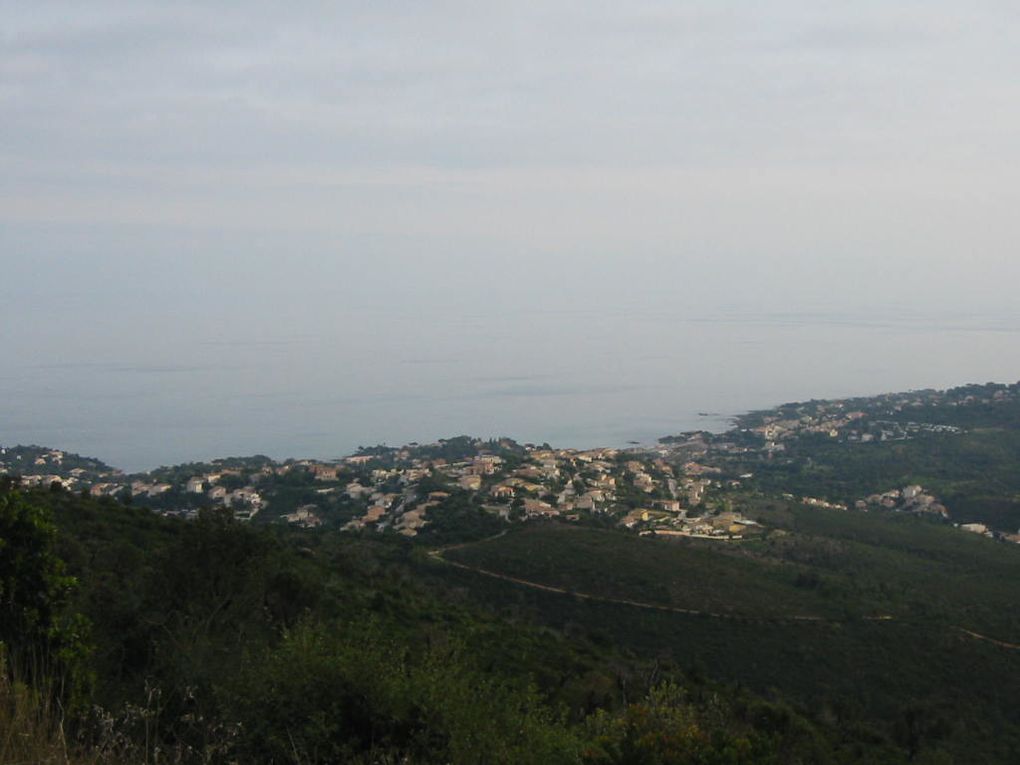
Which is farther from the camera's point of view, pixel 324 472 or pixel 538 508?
pixel 324 472

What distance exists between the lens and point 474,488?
134 feet

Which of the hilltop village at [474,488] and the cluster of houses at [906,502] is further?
the cluster of houses at [906,502]

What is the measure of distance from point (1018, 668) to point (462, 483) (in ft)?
87.5

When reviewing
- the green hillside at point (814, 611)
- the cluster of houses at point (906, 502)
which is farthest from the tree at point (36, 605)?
the cluster of houses at point (906, 502)

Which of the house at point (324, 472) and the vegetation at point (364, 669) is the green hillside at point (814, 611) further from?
the house at point (324, 472)

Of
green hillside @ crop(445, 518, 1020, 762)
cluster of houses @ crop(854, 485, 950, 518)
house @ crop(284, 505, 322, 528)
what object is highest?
green hillside @ crop(445, 518, 1020, 762)

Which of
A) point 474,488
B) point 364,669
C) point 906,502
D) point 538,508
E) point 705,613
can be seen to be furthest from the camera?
→ point 906,502

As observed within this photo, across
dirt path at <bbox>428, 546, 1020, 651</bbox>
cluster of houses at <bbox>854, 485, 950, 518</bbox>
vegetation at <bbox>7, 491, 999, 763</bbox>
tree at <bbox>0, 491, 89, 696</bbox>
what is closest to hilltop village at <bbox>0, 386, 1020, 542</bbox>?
cluster of houses at <bbox>854, 485, 950, 518</bbox>

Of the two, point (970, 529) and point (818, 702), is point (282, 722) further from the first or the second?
point (970, 529)

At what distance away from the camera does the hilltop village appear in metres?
34.7

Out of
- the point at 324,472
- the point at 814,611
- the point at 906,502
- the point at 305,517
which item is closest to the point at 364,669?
the point at 814,611

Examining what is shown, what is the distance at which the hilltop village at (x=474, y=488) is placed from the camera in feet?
114

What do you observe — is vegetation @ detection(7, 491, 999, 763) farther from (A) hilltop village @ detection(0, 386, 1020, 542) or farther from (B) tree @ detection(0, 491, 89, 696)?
(A) hilltop village @ detection(0, 386, 1020, 542)

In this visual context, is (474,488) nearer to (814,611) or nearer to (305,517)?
(305,517)
